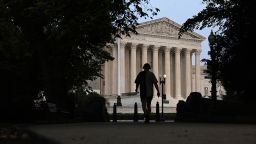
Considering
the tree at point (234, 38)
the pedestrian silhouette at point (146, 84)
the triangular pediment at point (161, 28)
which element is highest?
the triangular pediment at point (161, 28)

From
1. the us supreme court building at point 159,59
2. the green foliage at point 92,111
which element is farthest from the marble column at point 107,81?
the green foliage at point 92,111

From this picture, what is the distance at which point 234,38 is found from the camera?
20703 mm

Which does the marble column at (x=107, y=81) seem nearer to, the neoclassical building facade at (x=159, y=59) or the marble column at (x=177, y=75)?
the neoclassical building facade at (x=159, y=59)

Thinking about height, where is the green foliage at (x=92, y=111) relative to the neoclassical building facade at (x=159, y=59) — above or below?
below

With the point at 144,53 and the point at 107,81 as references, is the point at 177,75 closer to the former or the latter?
the point at 144,53

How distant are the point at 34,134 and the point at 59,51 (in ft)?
31.1

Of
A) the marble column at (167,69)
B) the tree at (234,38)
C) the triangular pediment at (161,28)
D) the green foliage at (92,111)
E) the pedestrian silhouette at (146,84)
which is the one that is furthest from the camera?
the marble column at (167,69)

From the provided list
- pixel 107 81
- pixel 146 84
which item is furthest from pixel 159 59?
pixel 146 84

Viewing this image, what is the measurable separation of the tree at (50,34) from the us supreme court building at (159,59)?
9236cm

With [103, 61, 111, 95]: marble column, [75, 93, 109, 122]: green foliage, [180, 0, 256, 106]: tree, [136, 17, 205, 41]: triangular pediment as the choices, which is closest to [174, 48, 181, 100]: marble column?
[136, 17, 205, 41]: triangular pediment

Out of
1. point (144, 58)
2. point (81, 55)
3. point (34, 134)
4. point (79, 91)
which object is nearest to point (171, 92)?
point (144, 58)

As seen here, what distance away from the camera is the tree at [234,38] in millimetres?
19344

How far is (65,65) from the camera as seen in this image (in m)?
22.1

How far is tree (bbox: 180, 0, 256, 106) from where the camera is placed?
19.3 m
